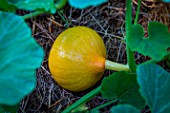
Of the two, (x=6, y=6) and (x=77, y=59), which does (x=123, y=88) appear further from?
(x=6, y=6)

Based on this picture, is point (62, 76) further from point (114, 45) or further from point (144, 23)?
point (144, 23)

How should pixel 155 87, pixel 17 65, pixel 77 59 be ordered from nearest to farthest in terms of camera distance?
pixel 17 65
pixel 155 87
pixel 77 59

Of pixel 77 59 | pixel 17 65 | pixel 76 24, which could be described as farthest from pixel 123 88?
pixel 76 24

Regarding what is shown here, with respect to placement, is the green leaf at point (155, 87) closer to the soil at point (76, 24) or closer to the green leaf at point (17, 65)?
the green leaf at point (17, 65)

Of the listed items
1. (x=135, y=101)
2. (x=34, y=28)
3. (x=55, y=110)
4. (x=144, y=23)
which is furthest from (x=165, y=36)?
(x=34, y=28)

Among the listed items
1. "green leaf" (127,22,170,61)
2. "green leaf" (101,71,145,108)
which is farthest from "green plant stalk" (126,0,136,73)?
"green leaf" (101,71,145,108)

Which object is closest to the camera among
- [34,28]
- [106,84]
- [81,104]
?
[106,84]

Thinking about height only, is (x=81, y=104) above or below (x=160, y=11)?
below
